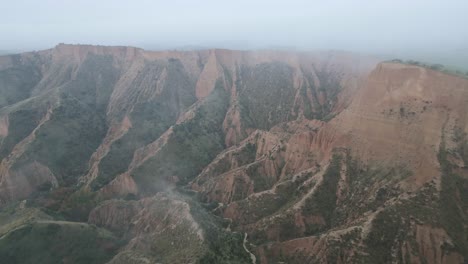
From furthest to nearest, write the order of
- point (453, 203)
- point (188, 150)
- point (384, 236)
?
point (188, 150) < point (453, 203) < point (384, 236)

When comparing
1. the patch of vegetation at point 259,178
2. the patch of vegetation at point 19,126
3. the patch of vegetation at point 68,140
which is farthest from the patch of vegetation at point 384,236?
the patch of vegetation at point 19,126

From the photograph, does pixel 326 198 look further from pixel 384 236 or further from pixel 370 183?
pixel 384 236

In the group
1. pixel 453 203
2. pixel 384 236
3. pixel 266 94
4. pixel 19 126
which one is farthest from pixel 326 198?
pixel 19 126

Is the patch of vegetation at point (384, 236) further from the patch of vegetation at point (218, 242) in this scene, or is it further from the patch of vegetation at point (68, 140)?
the patch of vegetation at point (68, 140)

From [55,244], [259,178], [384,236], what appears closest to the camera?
[384,236]

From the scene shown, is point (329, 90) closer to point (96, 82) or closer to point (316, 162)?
point (316, 162)

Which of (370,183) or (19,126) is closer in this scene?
(370,183)

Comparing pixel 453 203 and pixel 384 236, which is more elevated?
pixel 453 203

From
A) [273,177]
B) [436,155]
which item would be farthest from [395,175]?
[273,177]
